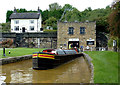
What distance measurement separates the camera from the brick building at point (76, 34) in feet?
127

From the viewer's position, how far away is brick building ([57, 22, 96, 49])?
3869 centimetres

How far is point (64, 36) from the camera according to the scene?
128 ft

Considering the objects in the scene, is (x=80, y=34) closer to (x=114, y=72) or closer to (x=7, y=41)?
(x=7, y=41)

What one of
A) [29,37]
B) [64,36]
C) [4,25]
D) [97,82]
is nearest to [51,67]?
[97,82]

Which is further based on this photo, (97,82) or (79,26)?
(79,26)

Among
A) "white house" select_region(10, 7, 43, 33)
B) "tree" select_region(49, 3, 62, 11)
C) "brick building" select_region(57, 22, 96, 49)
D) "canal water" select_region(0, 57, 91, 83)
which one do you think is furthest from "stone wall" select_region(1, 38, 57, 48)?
"tree" select_region(49, 3, 62, 11)

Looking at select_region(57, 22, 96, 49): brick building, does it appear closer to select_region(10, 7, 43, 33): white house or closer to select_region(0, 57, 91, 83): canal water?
select_region(10, 7, 43, 33): white house

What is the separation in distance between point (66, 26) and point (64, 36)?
212 cm

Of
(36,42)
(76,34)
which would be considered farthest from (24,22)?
(76,34)

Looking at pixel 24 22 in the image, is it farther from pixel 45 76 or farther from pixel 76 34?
pixel 45 76

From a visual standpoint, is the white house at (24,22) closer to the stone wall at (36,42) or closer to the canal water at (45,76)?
the stone wall at (36,42)

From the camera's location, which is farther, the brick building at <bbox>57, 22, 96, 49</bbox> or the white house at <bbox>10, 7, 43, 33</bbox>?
the white house at <bbox>10, 7, 43, 33</bbox>

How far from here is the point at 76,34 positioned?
3900 centimetres

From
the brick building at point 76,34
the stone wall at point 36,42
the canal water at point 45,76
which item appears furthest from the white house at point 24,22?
the canal water at point 45,76
